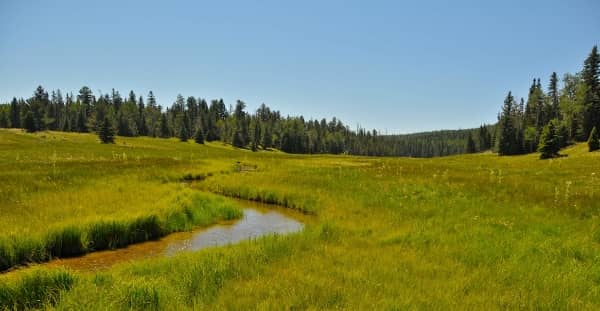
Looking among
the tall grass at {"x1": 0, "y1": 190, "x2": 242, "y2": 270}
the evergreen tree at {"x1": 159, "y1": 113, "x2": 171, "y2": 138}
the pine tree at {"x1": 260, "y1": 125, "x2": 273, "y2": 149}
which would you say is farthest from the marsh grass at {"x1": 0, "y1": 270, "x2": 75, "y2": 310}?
the pine tree at {"x1": 260, "y1": 125, "x2": 273, "y2": 149}

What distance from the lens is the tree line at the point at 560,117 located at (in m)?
59.4

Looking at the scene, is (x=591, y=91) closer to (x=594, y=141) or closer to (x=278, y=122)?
(x=594, y=141)

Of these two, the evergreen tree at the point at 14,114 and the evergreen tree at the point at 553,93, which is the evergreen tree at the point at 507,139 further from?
the evergreen tree at the point at 14,114

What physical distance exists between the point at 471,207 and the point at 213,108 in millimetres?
169696

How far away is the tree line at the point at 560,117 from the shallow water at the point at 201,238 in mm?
62126

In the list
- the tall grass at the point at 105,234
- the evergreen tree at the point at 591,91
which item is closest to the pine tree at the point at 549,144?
the evergreen tree at the point at 591,91

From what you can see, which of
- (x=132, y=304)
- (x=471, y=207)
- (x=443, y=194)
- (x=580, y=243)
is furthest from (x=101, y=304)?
Answer: (x=443, y=194)

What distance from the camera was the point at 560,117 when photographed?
9731 centimetres

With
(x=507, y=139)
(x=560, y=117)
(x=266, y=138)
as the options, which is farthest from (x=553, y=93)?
(x=266, y=138)

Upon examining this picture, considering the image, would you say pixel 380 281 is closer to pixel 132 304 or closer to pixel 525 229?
pixel 132 304

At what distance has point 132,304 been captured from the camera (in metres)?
5.54

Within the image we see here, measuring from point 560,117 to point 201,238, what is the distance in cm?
12190

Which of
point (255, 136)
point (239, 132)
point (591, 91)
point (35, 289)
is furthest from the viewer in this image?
point (255, 136)

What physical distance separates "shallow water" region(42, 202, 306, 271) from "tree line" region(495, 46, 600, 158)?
62126 millimetres
